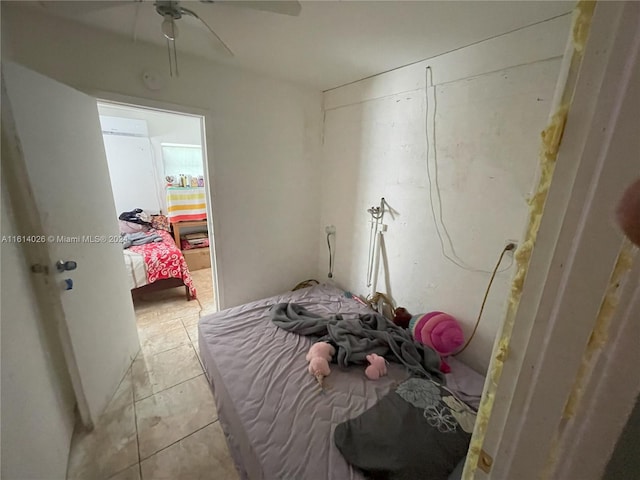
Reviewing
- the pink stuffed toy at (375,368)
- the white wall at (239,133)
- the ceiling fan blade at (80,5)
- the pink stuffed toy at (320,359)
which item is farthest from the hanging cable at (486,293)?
the ceiling fan blade at (80,5)

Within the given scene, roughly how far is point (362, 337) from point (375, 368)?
273mm

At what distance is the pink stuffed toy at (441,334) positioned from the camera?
1.73 metres

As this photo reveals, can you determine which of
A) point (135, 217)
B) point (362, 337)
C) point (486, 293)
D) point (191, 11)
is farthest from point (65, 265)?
point (135, 217)

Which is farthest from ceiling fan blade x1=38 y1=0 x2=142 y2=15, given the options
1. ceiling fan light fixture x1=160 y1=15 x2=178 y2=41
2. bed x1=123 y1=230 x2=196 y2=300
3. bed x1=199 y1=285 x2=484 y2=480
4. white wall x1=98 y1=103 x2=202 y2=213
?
white wall x1=98 y1=103 x2=202 y2=213

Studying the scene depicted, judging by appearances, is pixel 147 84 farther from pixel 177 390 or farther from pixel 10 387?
pixel 177 390

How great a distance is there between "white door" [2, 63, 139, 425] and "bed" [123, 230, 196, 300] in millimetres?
793

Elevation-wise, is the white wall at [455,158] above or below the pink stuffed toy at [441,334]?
above

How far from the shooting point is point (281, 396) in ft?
4.62

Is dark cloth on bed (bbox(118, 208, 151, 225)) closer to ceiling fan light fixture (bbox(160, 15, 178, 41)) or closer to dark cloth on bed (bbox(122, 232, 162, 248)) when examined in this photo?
dark cloth on bed (bbox(122, 232, 162, 248))

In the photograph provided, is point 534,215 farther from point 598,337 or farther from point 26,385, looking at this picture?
point 26,385

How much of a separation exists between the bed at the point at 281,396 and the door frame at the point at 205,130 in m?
0.48

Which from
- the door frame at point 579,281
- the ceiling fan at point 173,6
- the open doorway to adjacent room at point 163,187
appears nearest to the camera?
the door frame at point 579,281

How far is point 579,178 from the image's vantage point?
1.00 feet

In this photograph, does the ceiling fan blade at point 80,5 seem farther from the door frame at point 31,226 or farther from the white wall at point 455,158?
the white wall at point 455,158
